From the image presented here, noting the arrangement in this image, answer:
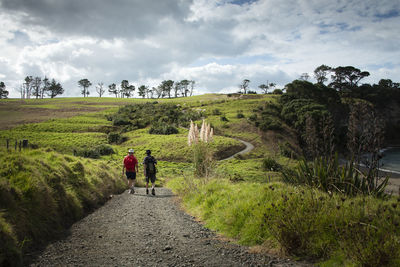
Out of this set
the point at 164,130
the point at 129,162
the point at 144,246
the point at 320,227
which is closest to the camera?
the point at 320,227

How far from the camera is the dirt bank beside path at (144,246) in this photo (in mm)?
4047

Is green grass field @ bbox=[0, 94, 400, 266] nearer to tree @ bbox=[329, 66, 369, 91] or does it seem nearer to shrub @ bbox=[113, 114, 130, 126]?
shrub @ bbox=[113, 114, 130, 126]

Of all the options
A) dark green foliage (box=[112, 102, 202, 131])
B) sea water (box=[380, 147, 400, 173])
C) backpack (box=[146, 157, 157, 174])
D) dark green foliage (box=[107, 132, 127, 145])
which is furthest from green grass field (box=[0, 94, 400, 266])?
dark green foliage (box=[112, 102, 202, 131])

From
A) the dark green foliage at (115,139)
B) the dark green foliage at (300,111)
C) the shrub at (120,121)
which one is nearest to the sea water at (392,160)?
the dark green foliage at (300,111)

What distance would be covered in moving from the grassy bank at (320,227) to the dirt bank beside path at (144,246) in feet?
1.22

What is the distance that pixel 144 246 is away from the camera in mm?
4820

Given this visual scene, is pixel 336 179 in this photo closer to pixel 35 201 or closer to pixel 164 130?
pixel 35 201

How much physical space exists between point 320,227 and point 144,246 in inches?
121

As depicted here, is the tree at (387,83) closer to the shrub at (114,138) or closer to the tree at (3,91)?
the shrub at (114,138)

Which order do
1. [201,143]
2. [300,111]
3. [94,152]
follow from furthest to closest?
[300,111]
[94,152]
[201,143]

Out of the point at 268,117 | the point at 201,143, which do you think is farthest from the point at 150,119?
the point at 201,143

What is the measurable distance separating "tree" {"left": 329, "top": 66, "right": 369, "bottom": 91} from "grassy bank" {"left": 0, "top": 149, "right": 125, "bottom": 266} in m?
94.2

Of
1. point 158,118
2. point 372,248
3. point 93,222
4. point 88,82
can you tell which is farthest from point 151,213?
point 88,82

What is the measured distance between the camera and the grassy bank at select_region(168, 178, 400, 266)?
3354mm
